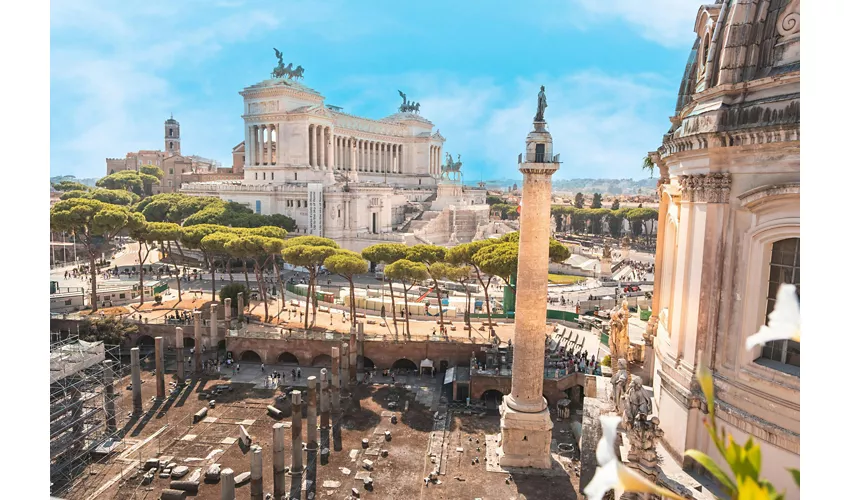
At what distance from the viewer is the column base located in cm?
1716

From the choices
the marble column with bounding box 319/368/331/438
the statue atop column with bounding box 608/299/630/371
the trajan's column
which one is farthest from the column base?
the marble column with bounding box 319/368/331/438

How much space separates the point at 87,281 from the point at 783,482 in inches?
1635

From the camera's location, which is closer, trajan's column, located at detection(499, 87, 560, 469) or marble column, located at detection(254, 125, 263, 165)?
trajan's column, located at detection(499, 87, 560, 469)

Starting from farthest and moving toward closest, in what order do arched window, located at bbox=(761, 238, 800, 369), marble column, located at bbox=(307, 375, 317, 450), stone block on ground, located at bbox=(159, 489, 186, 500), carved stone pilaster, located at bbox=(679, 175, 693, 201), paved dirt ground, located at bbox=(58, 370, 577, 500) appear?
marble column, located at bbox=(307, 375, 317, 450) → paved dirt ground, located at bbox=(58, 370, 577, 500) → stone block on ground, located at bbox=(159, 489, 186, 500) → carved stone pilaster, located at bbox=(679, 175, 693, 201) → arched window, located at bbox=(761, 238, 800, 369)

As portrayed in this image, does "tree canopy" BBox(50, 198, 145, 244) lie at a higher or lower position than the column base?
higher

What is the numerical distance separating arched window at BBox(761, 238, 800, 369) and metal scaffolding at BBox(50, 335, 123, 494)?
56.2 feet

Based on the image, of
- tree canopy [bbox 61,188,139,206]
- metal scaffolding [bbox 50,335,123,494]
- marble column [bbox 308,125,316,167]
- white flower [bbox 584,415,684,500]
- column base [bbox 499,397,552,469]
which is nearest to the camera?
white flower [bbox 584,415,684,500]

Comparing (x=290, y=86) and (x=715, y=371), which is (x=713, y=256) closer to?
(x=715, y=371)

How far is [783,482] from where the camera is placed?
8.73m

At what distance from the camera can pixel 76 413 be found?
17.8 m

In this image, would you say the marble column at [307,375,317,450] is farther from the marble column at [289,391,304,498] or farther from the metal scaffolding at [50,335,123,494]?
the metal scaffolding at [50,335,123,494]

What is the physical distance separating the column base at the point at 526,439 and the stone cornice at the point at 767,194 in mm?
9486

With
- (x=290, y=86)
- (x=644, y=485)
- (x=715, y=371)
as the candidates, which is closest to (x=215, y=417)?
(x=715, y=371)

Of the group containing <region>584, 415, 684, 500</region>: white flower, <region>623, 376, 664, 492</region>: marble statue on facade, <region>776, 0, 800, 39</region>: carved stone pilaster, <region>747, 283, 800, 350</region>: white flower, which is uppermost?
<region>776, 0, 800, 39</region>: carved stone pilaster
